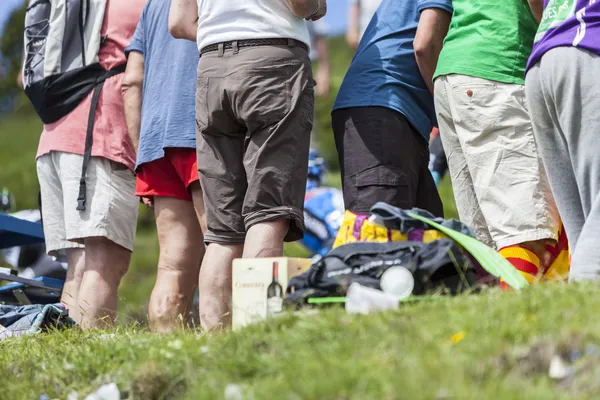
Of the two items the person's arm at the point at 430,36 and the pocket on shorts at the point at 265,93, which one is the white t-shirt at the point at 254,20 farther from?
the person's arm at the point at 430,36

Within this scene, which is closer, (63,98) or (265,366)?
(265,366)

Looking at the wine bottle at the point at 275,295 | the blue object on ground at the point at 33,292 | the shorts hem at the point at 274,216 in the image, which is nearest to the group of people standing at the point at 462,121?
the shorts hem at the point at 274,216

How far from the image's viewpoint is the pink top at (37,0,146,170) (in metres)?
5.29

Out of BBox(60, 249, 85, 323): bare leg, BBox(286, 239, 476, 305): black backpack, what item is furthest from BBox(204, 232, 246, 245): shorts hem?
BBox(60, 249, 85, 323): bare leg

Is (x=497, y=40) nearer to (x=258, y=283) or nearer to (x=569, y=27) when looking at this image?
(x=569, y=27)

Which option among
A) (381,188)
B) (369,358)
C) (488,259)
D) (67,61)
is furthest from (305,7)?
(67,61)

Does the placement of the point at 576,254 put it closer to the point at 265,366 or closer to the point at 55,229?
the point at 265,366

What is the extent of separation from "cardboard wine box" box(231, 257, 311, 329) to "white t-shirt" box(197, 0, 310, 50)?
1.12 m

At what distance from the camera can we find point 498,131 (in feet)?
13.5

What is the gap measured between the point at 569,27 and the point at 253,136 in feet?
4.66

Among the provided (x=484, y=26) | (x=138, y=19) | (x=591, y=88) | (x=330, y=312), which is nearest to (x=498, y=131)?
(x=484, y=26)

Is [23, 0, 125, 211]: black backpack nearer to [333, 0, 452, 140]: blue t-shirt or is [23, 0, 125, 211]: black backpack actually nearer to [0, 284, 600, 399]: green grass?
[333, 0, 452, 140]: blue t-shirt

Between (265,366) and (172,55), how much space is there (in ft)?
8.15

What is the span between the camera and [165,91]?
468 cm
